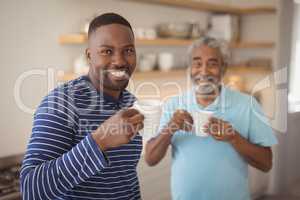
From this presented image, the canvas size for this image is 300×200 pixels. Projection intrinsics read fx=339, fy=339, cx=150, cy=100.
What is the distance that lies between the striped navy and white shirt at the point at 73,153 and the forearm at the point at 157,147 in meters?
0.17

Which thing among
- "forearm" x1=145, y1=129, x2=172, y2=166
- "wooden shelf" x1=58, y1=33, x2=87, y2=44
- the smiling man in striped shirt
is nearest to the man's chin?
the smiling man in striped shirt

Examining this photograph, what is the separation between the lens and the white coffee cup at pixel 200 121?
2.05 feet

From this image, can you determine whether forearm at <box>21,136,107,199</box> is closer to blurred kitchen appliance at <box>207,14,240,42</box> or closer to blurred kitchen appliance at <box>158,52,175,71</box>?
blurred kitchen appliance at <box>158,52,175,71</box>

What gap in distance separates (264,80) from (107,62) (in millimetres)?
1539

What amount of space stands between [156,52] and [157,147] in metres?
0.73

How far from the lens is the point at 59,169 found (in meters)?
0.35

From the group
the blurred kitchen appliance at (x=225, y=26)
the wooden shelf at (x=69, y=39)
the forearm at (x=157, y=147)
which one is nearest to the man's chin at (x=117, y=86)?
the forearm at (x=157, y=147)

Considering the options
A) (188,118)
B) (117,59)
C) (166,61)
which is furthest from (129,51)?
(166,61)

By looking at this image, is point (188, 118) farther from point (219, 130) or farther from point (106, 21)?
point (106, 21)

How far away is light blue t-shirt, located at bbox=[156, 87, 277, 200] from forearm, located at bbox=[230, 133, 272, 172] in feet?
0.05

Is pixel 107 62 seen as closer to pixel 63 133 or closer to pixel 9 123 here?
pixel 63 133

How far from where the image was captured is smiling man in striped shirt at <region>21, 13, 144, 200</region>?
354 mm

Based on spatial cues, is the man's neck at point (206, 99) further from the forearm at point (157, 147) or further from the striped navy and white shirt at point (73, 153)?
the striped navy and white shirt at point (73, 153)

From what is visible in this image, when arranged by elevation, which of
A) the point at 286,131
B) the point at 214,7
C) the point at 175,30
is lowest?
the point at 286,131
